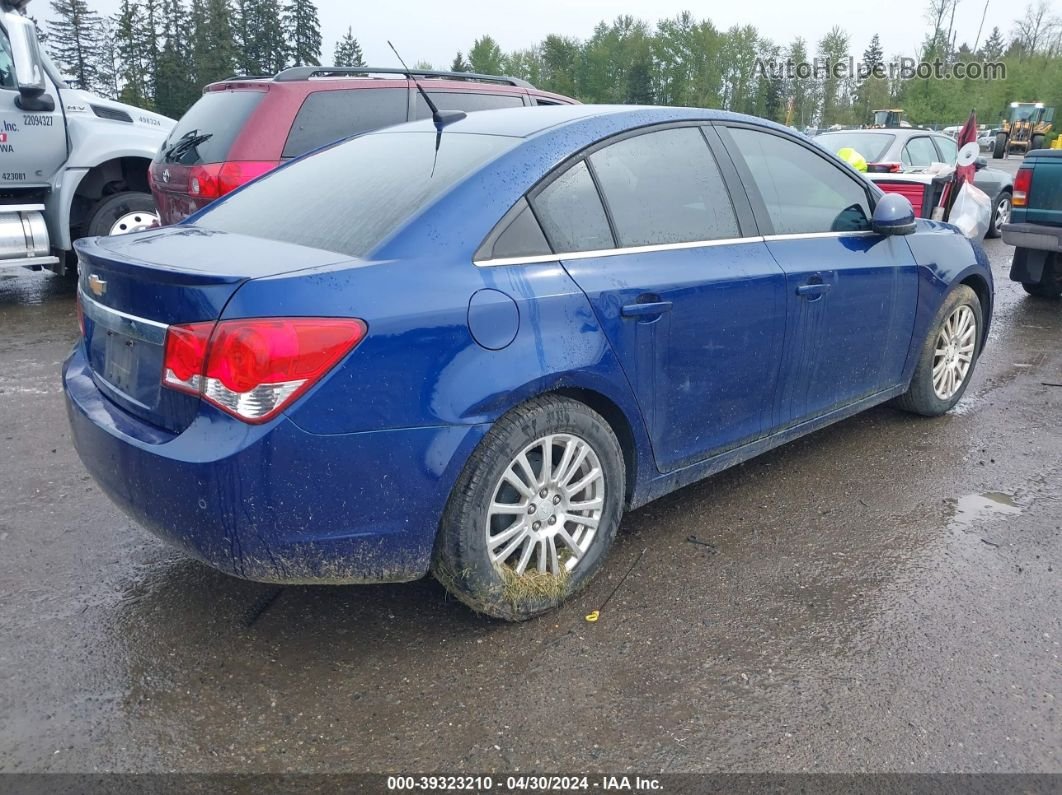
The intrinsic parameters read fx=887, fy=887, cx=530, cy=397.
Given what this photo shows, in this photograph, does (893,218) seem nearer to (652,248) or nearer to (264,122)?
(652,248)

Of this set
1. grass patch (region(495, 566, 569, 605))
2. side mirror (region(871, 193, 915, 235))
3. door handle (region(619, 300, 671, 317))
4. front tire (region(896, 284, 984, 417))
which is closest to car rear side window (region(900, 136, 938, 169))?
front tire (region(896, 284, 984, 417))

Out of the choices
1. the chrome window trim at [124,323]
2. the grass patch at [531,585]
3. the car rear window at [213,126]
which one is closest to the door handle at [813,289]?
the grass patch at [531,585]

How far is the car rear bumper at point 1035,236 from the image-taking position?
314 inches

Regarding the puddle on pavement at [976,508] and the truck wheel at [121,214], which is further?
the truck wheel at [121,214]

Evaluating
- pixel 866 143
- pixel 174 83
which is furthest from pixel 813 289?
pixel 174 83

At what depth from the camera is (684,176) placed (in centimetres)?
338

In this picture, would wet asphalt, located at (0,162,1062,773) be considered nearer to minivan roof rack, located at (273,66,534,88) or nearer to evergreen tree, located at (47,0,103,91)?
minivan roof rack, located at (273,66,534,88)

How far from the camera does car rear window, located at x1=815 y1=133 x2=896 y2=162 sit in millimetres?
11219

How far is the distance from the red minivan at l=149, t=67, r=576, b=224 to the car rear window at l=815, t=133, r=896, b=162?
641cm

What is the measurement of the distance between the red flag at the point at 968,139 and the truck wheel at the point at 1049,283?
7.31ft

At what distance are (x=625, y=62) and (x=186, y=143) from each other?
99610 millimetres

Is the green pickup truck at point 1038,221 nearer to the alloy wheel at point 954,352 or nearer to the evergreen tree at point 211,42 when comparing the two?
the alloy wheel at point 954,352

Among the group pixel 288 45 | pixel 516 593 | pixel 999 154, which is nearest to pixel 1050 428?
pixel 516 593

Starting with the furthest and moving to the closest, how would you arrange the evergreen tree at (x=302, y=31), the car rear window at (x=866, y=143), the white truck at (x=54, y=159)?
the evergreen tree at (x=302, y=31), the car rear window at (x=866, y=143), the white truck at (x=54, y=159)
